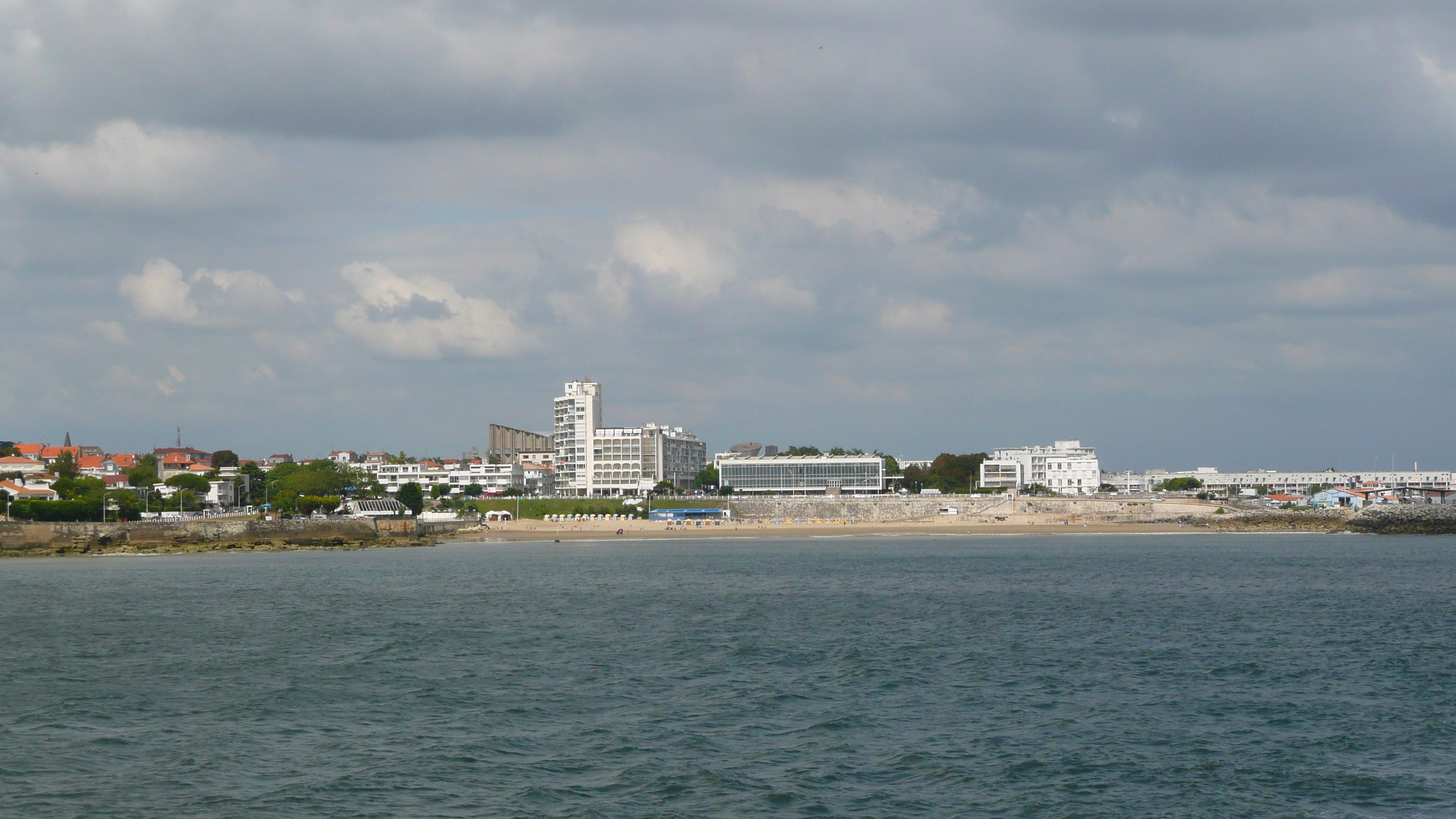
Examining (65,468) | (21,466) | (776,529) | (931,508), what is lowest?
(776,529)

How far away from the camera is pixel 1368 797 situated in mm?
13656

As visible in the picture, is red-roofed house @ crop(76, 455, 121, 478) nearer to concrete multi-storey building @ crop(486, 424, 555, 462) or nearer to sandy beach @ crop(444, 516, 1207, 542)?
sandy beach @ crop(444, 516, 1207, 542)

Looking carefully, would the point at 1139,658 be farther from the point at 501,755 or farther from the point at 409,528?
the point at 409,528

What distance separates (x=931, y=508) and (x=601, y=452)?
58.2 meters

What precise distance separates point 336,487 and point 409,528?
1307 inches

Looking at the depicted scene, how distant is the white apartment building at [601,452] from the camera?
16512cm

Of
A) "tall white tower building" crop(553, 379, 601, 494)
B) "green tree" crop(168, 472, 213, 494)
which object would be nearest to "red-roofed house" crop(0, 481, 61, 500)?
"green tree" crop(168, 472, 213, 494)

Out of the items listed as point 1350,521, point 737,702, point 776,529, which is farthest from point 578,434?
point 737,702

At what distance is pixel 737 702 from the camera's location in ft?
66.2

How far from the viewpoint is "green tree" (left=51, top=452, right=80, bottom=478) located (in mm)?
109688

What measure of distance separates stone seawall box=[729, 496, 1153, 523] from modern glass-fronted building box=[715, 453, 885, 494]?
2580 centimetres

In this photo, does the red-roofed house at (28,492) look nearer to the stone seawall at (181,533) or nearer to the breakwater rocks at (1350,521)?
the stone seawall at (181,533)

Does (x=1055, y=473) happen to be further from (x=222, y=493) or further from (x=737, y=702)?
(x=737, y=702)

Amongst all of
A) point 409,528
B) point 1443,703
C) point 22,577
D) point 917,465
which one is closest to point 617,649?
point 1443,703
